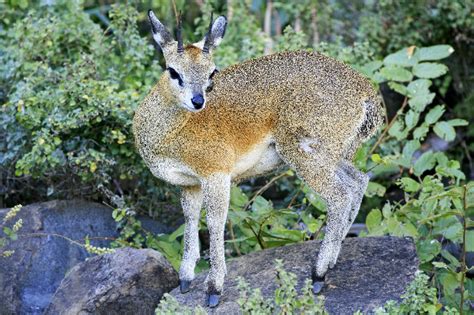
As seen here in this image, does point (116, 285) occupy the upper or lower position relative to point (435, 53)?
lower

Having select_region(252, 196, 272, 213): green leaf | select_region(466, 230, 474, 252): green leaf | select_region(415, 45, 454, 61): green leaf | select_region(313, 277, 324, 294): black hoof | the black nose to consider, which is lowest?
select_region(466, 230, 474, 252): green leaf

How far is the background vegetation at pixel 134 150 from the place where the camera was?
9.14m

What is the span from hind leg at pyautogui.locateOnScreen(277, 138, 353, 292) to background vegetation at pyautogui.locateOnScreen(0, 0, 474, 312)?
33.1 inches

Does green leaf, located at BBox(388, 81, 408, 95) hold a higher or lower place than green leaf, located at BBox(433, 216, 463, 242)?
higher

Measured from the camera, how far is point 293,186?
445 inches

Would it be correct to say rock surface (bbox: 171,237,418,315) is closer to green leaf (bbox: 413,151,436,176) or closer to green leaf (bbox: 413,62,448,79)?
green leaf (bbox: 413,151,436,176)

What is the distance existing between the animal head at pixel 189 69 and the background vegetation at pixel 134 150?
5.22 ft

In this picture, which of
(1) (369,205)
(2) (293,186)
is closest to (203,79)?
(2) (293,186)

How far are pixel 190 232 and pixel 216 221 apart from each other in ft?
1.88

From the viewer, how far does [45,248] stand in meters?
9.41

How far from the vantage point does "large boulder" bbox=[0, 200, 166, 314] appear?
8.96 m

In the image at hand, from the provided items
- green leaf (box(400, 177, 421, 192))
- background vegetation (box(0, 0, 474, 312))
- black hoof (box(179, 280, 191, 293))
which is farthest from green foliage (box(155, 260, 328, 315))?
green leaf (box(400, 177, 421, 192))

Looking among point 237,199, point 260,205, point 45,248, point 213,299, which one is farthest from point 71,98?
point 213,299

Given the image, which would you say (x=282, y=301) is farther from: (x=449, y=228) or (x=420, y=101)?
(x=420, y=101)
